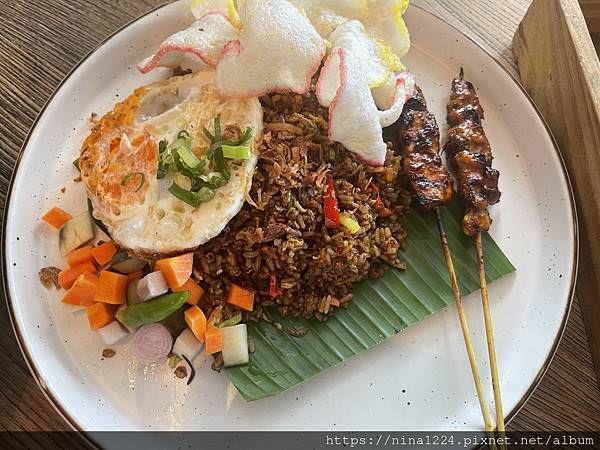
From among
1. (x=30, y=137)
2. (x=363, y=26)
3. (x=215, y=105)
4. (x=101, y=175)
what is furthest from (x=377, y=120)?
(x=30, y=137)

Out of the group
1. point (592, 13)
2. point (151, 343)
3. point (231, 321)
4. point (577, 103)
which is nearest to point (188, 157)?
point (231, 321)

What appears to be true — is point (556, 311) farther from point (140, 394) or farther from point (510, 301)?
point (140, 394)

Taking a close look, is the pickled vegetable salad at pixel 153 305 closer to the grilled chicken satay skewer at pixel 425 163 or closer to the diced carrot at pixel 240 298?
the diced carrot at pixel 240 298

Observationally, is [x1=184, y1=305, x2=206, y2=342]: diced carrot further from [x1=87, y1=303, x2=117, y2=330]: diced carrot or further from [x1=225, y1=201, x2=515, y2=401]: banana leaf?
[x1=87, y1=303, x2=117, y2=330]: diced carrot

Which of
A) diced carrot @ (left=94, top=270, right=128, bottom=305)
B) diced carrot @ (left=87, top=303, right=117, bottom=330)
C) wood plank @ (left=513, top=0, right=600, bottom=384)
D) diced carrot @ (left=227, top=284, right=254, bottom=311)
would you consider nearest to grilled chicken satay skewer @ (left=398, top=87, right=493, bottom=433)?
wood plank @ (left=513, top=0, right=600, bottom=384)

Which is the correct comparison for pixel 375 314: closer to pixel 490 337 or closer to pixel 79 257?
pixel 490 337
